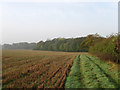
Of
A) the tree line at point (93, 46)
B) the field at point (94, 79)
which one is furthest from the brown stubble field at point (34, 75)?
the tree line at point (93, 46)

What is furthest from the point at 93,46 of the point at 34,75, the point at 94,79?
the point at 34,75

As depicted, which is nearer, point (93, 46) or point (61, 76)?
point (61, 76)

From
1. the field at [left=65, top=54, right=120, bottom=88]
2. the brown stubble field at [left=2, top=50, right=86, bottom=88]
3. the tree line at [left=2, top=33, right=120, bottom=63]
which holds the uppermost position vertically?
the tree line at [left=2, top=33, right=120, bottom=63]

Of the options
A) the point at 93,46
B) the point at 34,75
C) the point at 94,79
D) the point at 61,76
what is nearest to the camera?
the point at 94,79

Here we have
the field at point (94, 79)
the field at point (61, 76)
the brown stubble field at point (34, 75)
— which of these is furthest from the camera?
the brown stubble field at point (34, 75)

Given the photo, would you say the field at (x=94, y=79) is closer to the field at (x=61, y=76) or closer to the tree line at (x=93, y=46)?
the field at (x=61, y=76)

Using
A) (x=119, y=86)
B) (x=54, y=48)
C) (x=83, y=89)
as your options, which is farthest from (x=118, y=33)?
(x=54, y=48)

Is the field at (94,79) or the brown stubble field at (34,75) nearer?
the field at (94,79)

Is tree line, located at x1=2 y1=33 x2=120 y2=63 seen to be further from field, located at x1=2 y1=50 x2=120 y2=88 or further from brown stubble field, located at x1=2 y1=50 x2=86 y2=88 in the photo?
brown stubble field, located at x1=2 y1=50 x2=86 y2=88

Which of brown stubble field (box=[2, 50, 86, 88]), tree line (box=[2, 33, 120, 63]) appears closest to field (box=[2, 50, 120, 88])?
brown stubble field (box=[2, 50, 86, 88])

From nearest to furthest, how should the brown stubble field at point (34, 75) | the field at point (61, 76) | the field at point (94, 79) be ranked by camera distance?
the field at point (94, 79) → the field at point (61, 76) → the brown stubble field at point (34, 75)

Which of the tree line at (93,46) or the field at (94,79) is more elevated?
the tree line at (93,46)

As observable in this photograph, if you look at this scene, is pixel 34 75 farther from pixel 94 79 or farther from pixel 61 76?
pixel 94 79

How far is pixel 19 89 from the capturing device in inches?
220
